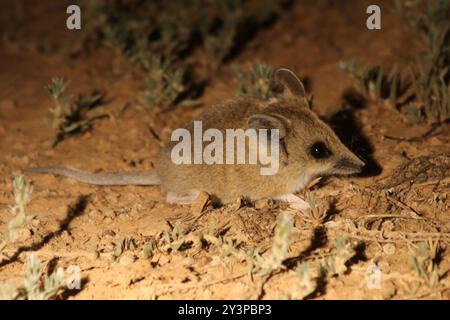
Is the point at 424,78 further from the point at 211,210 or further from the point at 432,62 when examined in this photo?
the point at 211,210

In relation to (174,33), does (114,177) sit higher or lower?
lower

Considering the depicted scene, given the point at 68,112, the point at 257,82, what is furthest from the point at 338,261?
the point at 68,112

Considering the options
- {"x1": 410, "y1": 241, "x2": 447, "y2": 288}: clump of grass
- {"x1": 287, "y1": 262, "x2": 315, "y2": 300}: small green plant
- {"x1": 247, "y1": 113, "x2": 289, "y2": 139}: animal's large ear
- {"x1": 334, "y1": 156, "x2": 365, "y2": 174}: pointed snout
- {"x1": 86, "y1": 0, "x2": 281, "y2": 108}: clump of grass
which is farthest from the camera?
{"x1": 86, "y1": 0, "x2": 281, "y2": 108}: clump of grass

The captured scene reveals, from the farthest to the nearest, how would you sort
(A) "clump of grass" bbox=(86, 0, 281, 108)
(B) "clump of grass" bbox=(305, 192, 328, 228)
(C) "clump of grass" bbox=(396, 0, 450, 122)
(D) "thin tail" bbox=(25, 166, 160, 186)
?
(A) "clump of grass" bbox=(86, 0, 281, 108), (C) "clump of grass" bbox=(396, 0, 450, 122), (D) "thin tail" bbox=(25, 166, 160, 186), (B) "clump of grass" bbox=(305, 192, 328, 228)

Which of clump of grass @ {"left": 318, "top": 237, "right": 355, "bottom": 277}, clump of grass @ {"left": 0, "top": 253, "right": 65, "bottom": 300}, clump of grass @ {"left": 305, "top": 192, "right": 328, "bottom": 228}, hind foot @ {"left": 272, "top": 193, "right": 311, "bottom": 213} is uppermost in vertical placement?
hind foot @ {"left": 272, "top": 193, "right": 311, "bottom": 213}

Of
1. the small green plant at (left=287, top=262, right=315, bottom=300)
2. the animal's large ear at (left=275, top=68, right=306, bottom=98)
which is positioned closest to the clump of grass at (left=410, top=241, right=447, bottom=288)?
the small green plant at (left=287, top=262, right=315, bottom=300)

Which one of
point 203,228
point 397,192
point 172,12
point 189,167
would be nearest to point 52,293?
point 203,228

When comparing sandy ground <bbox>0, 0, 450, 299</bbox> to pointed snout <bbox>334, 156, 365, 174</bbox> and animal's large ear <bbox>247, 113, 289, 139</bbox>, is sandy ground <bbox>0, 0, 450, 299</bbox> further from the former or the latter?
animal's large ear <bbox>247, 113, 289, 139</bbox>
